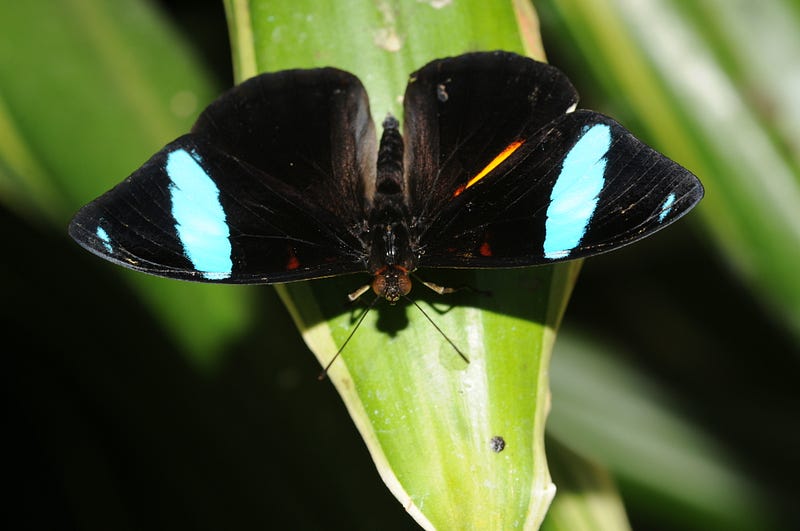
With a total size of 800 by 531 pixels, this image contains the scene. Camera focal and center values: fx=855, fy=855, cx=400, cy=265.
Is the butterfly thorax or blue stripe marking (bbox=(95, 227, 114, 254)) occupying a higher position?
blue stripe marking (bbox=(95, 227, 114, 254))

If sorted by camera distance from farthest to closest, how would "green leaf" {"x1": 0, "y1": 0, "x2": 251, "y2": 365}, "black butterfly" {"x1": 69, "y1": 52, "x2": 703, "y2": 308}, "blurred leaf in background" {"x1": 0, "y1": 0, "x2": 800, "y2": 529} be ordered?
"green leaf" {"x1": 0, "y1": 0, "x2": 251, "y2": 365}
"blurred leaf in background" {"x1": 0, "y1": 0, "x2": 800, "y2": 529}
"black butterfly" {"x1": 69, "y1": 52, "x2": 703, "y2": 308}

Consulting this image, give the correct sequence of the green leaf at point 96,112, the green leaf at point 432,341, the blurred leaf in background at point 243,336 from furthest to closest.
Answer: the green leaf at point 96,112, the blurred leaf in background at point 243,336, the green leaf at point 432,341

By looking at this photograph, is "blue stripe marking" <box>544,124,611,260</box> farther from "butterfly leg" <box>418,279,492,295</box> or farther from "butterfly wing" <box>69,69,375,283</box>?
"butterfly wing" <box>69,69,375,283</box>

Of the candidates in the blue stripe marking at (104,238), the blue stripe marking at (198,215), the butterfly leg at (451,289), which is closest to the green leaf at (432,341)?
the butterfly leg at (451,289)

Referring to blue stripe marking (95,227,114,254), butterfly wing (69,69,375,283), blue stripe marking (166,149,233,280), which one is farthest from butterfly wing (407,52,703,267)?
blue stripe marking (95,227,114,254)

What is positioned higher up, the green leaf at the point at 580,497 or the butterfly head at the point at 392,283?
the butterfly head at the point at 392,283

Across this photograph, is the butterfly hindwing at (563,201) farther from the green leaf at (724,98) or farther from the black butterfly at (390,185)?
the green leaf at (724,98)

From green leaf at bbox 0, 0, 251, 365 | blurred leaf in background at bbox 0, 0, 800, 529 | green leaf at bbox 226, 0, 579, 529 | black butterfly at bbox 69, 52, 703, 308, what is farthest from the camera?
green leaf at bbox 0, 0, 251, 365
